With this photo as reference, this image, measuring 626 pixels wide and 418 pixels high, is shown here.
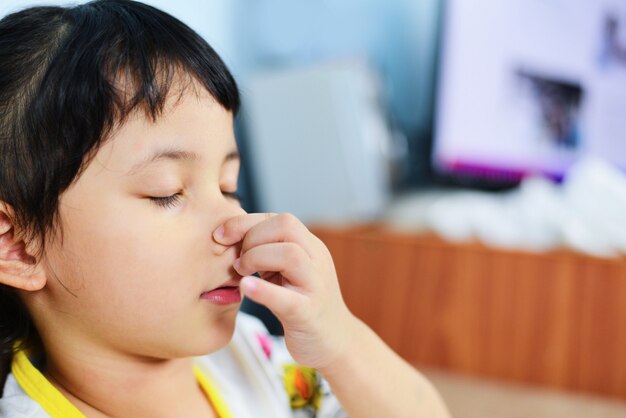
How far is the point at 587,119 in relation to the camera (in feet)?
5.82

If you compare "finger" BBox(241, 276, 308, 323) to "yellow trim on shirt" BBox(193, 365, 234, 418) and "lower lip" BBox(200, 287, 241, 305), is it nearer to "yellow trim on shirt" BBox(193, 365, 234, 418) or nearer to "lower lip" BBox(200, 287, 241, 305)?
"lower lip" BBox(200, 287, 241, 305)

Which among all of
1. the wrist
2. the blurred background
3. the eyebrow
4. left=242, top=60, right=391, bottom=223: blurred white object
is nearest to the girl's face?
the eyebrow

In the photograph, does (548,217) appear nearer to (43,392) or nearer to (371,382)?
(371,382)

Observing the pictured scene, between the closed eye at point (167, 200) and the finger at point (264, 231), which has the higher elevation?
the closed eye at point (167, 200)

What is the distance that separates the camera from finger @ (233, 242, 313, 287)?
65 centimetres

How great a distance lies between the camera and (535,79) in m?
1.80

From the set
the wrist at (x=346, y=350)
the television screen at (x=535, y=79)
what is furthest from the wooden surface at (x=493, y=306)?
the wrist at (x=346, y=350)

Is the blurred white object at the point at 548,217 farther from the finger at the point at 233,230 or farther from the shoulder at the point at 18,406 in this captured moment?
the shoulder at the point at 18,406

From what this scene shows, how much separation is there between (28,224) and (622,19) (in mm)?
1563

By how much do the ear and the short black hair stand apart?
0.01 metres

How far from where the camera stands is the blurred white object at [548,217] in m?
1.45

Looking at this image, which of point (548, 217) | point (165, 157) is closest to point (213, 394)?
point (165, 157)

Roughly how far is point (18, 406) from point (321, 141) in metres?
1.16

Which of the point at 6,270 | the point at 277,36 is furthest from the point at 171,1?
the point at 6,270
